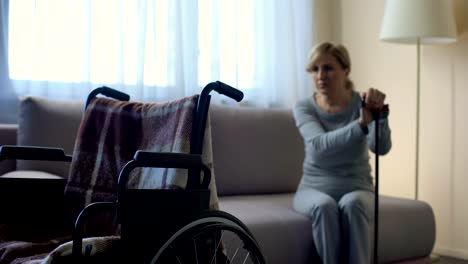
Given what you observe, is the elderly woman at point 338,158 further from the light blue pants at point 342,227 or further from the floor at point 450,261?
the floor at point 450,261

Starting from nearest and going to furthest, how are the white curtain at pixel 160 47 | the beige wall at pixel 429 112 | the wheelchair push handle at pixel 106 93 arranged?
the wheelchair push handle at pixel 106 93 < the white curtain at pixel 160 47 < the beige wall at pixel 429 112

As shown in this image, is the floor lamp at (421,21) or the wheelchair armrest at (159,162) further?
the floor lamp at (421,21)

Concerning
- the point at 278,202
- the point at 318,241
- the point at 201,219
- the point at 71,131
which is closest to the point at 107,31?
the point at 71,131

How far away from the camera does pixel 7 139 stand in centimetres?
225

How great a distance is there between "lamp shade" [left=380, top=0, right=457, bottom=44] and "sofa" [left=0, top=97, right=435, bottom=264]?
2.26 ft

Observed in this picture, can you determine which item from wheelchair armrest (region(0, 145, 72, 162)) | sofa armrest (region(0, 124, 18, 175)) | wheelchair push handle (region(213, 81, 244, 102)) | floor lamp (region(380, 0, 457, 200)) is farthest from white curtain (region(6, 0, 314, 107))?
wheelchair push handle (region(213, 81, 244, 102))

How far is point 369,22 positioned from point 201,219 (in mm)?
2390

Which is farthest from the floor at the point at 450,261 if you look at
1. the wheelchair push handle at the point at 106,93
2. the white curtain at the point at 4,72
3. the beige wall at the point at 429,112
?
the white curtain at the point at 4,72

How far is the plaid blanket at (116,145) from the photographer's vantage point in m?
1.51

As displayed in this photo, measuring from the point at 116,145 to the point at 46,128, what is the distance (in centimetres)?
64

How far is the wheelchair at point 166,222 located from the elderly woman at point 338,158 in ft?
2.40

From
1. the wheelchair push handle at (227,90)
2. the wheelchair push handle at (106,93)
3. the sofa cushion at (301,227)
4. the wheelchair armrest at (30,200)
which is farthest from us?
the sofa cushion at (301,227)

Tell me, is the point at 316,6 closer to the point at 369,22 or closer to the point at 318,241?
the point at 369,22

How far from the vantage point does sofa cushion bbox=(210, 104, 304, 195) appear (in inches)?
101
